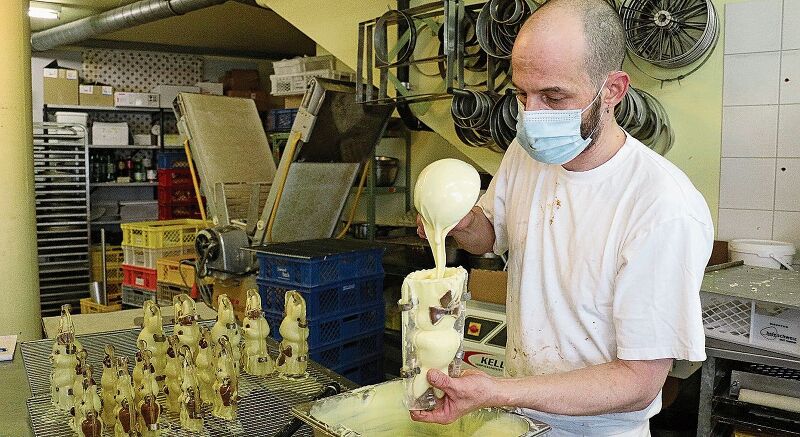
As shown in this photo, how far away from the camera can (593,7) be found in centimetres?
139

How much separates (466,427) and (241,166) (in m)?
3.83

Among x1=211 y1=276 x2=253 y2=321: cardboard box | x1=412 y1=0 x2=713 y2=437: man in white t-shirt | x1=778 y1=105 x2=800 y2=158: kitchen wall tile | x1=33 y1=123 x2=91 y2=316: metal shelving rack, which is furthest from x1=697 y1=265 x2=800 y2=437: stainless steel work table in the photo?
x1=33 y1=123 x2=91 y2=316: metal shelving rack

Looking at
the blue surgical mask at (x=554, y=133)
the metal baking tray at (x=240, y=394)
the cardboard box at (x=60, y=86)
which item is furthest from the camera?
the cardboard box at (x=60, y=86)

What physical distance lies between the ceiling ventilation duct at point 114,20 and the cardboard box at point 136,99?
2.64 ft

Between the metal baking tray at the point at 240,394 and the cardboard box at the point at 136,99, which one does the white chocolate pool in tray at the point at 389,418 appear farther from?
the cardboard box at the point at 136,99

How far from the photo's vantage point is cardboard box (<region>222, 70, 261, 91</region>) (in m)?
8.68

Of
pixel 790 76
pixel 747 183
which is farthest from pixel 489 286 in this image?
pixel 790 76

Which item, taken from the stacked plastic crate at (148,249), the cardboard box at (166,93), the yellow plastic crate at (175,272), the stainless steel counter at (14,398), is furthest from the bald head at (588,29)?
the cardboard box at (166,93)

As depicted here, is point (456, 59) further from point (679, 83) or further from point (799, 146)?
point (799, 146)

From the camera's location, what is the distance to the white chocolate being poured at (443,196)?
1.35 metres

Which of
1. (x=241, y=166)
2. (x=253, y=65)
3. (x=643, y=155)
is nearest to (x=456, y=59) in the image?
(x=241, y=166)

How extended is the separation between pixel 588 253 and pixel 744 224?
1972 millimetres

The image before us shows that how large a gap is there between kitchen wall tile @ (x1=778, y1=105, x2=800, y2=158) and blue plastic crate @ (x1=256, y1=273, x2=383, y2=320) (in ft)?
6.63

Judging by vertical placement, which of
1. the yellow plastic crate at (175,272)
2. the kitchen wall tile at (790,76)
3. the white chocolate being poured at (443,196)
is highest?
the kitchen wall tile at (790,76)
